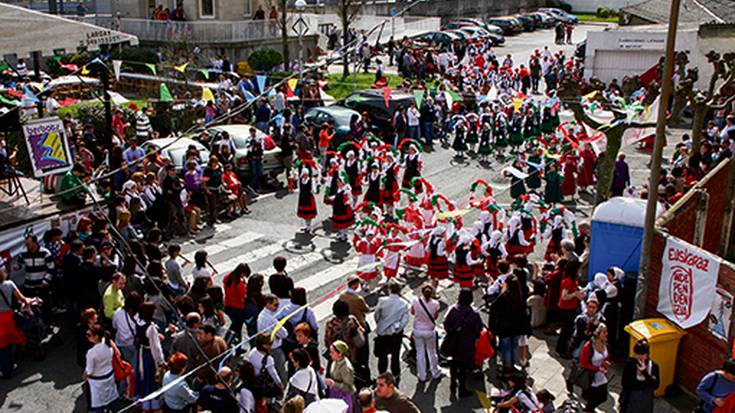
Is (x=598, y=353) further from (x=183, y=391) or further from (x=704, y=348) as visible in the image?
(x=183, y=391)

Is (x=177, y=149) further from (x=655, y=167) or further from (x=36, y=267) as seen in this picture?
(x=655, y=167)

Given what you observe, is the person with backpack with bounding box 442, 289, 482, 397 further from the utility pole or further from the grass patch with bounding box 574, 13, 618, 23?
the grass patch with bounding box 574, 13, 618, 23

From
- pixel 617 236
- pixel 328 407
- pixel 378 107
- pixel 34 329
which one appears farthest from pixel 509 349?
pixel 378 107

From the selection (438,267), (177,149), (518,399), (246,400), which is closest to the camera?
(518,399)

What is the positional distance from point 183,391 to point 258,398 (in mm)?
846

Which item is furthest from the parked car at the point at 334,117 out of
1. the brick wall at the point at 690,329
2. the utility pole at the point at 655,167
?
the utility pole at the point at 655,167

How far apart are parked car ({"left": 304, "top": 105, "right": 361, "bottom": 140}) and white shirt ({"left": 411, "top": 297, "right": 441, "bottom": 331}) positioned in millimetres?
12527

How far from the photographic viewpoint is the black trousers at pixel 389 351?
32.9ft

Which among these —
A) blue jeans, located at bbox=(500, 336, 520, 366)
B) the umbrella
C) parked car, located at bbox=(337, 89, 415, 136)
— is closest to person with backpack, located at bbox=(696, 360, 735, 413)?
blue jeans, located at bbox=(500, 336, 520, 366)

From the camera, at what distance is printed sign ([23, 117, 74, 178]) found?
44.0ft

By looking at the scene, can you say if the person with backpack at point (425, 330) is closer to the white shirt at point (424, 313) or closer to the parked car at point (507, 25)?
the white shirt at point (424, 313)

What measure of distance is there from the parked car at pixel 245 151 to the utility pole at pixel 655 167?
421 inches

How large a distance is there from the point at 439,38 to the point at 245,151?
26791mm

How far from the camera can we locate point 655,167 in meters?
10.1
